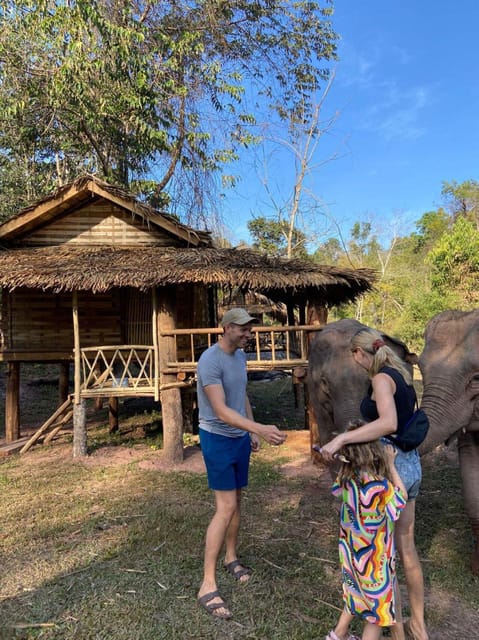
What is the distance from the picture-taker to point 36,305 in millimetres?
9555

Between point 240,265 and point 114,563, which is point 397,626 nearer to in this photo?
point 114,563

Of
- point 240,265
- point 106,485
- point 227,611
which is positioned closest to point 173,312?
point 240,265

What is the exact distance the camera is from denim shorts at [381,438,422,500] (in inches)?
101

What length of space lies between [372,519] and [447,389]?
1.47 meters

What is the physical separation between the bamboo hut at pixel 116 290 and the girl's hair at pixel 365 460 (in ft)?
16.7

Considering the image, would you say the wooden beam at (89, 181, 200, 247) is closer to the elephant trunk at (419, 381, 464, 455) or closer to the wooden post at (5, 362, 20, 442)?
the wooden post at (5, 362, 20, 442)

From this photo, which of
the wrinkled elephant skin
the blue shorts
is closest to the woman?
the wrinkled elephant skin

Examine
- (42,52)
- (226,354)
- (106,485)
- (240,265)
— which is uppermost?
(42,52)

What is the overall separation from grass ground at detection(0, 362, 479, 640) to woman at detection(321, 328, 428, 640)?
0.69 meters

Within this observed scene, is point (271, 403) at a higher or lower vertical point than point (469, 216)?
lower

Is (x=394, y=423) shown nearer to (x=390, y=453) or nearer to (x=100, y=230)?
(x=390, y=453)

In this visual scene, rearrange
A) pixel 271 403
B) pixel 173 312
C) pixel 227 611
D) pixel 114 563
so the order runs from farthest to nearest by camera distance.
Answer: pixel 271 403
pixel 173 312
pixel 114 563
pixel 227 611

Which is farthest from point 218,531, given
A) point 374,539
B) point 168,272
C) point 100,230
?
point 100,230

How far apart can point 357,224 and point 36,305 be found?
31952 mm
